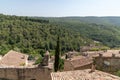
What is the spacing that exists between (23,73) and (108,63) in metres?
14.6

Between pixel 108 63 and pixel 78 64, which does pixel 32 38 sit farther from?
pixel 108 63

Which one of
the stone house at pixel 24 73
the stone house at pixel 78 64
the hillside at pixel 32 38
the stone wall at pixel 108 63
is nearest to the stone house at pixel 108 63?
the stone wall at pixel 108 63

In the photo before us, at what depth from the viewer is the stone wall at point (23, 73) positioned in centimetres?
2347

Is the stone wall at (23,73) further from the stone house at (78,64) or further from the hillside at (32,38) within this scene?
the hillside at (32,38)

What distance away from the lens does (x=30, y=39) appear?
10944 cm

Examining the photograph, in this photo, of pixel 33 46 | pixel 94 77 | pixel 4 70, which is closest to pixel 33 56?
pixel 33 46

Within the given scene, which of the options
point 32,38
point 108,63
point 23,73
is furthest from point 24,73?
point 32,38

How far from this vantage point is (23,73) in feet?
77.4

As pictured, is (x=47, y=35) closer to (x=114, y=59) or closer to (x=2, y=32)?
(x=2, y=32)

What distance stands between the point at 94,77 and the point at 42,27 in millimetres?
108330

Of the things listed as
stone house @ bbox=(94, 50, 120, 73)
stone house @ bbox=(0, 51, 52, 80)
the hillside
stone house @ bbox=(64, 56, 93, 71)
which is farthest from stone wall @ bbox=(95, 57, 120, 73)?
the hillside

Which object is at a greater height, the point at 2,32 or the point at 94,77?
the point at 94,77

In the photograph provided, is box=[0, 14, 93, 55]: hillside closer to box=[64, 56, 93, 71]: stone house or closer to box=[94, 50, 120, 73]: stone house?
box=[64, 56, 93, 71]: stone house

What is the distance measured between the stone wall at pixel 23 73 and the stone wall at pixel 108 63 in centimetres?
1286
